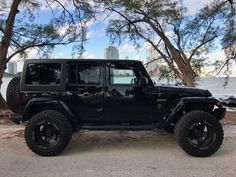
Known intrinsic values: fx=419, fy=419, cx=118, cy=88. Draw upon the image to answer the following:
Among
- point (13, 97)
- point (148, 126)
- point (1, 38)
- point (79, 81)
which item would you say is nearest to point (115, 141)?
point (148, 126)

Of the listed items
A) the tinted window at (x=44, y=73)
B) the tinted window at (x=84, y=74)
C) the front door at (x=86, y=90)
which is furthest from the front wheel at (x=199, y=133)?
the tinted window at (x=44, y=73)

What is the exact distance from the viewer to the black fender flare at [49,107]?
7477 millimetres

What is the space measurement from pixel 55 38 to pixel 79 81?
764cm

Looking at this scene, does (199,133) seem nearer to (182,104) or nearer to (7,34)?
(182,104)

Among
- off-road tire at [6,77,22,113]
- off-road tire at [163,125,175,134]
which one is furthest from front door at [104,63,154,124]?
off-road tire at [6,77,22,113]

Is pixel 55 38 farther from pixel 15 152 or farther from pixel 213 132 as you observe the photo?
pixel 213 132

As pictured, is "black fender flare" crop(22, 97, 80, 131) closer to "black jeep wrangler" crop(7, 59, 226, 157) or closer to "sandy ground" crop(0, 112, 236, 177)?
"black jeep wrangler" crop(7, 59, 226, 157)

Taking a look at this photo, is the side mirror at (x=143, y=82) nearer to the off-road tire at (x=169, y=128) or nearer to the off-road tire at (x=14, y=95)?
the off-road tire at (x=169, y=128)

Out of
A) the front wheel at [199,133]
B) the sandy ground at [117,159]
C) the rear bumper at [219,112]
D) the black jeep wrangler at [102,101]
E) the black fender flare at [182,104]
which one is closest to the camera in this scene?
the sandy ground at [117,159]

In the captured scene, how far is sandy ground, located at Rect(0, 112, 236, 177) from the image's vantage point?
628cm

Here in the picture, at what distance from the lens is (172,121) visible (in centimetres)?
775

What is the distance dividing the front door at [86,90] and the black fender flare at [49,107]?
0.43ft

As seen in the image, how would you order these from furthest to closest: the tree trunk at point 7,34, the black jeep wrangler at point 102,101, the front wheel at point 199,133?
the tree trunk at point 7,34
the black jeep wrangler at point 102,101
the front wheel at point 199,133

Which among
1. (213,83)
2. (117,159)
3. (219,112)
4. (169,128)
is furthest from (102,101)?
(213,83)
